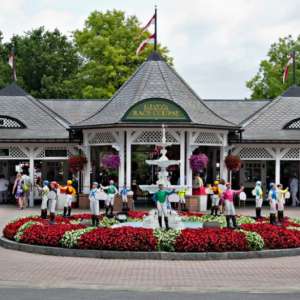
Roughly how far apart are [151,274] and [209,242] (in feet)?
8.92

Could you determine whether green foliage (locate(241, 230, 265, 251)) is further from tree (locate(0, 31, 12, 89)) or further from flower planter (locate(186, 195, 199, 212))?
tree (locate(0, 31, 12, 89))

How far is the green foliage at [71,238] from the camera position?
16034mm

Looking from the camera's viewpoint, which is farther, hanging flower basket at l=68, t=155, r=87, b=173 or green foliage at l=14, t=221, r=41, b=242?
hanging flower basket at l=68, t=155, r=87, b=173

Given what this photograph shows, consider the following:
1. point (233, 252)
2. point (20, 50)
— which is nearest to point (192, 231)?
point (233, 252)

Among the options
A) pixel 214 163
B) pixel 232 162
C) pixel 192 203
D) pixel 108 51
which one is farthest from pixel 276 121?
pixel 108 51

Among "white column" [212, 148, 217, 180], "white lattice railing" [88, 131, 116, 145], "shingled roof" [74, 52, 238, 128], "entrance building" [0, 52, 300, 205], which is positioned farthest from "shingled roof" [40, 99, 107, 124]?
"white column" [212, 148, 217, 180]

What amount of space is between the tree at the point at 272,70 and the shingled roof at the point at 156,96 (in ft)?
78.5

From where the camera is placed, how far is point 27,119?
33.6 m

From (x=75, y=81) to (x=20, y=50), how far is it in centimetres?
918

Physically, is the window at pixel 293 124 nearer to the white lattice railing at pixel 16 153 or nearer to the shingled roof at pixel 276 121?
the shingled roof at pixel 276 121

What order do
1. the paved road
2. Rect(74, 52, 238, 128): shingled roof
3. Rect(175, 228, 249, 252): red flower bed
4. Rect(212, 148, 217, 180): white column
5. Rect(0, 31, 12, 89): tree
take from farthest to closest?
1. Rect(0, 31, 12, 89): tree
2. Rect(212, 148, 217, 180): white column
3. Rect(74, 52, 238, 128): shingled roof
4. Rect(175, 228, 249, 252): red flower bed
5. the paved road

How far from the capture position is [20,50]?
2425 inches

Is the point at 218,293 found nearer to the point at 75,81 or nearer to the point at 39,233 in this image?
the point at 39,233

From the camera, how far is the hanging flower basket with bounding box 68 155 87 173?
97.7ft
